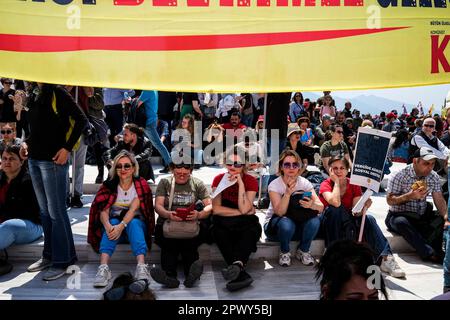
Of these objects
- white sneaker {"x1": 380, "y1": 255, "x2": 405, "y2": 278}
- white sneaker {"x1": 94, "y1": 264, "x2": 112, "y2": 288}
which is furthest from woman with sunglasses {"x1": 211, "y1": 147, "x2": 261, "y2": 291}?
white sneaker {"x1": 380, "y1": 255, "x2": 405, "y2": 278}

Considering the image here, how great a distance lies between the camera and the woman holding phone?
15.8 ft

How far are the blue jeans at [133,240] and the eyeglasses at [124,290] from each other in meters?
2.66

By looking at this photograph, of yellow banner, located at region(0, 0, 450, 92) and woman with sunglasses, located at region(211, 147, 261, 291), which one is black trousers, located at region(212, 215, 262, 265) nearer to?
woman with sunglasses, located at region(211, 147, 261, 291)

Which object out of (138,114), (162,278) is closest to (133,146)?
(138,114)

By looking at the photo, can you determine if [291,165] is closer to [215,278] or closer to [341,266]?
[215,278]

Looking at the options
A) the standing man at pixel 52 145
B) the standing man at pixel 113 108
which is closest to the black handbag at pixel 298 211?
the standing man at pixel 52 145

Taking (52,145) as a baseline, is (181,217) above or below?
below

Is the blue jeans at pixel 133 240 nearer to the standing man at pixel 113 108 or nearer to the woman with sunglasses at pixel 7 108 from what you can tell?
the standing man at pixel 113 108

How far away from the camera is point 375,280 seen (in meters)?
2.08

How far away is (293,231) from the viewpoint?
4848 mm

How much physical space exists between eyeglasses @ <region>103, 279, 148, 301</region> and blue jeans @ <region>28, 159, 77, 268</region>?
2.57 metres

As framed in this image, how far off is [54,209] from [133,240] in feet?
2.61
